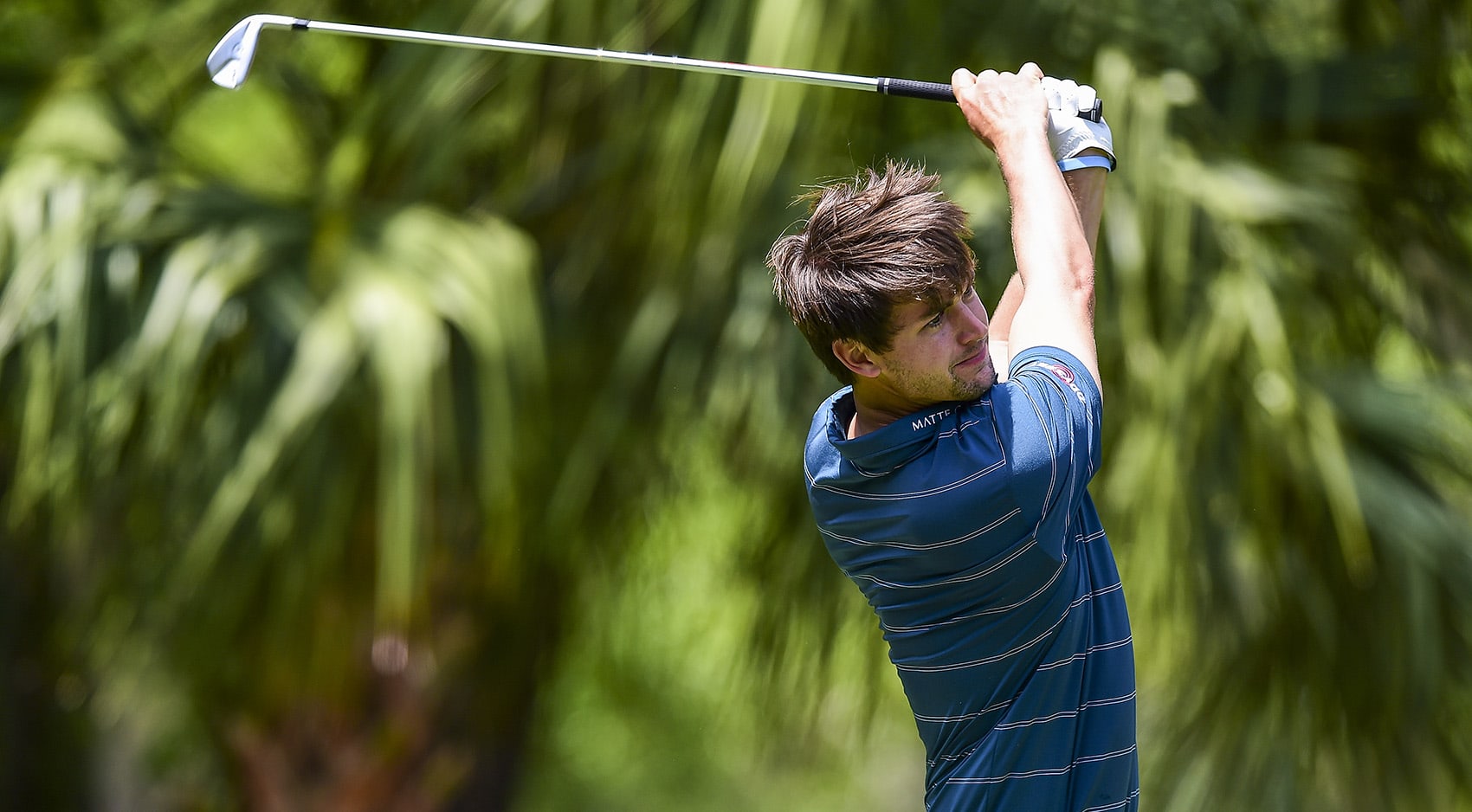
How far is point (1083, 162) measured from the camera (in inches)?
76.0

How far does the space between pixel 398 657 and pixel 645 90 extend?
158 cm

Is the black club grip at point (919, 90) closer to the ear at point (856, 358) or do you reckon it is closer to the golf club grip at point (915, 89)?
the golf club grip at point (915, 89)

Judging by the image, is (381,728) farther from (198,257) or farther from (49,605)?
(49,605)

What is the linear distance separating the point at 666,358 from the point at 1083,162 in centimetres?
159

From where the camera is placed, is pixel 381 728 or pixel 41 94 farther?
pixel 381 728

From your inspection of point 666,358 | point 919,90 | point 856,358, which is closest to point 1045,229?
point 856,358

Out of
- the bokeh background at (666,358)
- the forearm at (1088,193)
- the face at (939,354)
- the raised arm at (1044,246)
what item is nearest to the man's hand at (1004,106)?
the raised arm at (1044,246)

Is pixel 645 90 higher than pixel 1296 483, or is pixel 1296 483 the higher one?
pixel 645 90

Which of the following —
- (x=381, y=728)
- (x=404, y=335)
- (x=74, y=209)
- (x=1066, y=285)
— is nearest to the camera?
(x=1066, y=285)

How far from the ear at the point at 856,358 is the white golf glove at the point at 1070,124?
436 millimetres

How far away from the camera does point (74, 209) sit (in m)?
3.18

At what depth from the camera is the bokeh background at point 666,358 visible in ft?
9.93

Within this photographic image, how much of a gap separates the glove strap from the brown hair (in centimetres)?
30

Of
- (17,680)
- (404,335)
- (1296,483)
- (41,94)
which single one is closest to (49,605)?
(17,680)
